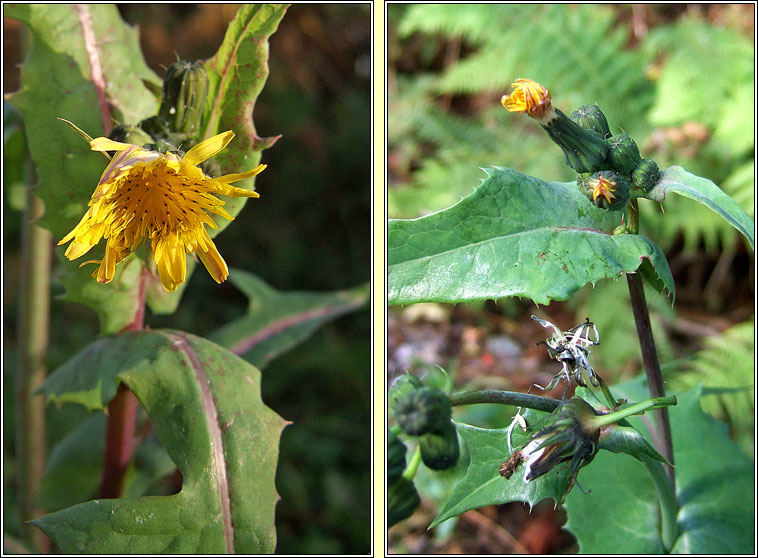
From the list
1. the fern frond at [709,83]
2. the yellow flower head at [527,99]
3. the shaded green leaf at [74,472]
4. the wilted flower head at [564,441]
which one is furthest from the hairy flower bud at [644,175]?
the fern frond at [709,83]

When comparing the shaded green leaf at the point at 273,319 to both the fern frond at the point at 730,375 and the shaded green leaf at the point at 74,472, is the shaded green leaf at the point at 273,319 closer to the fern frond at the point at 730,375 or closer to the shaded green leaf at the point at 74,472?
the shaded green leaf at the point at 74,472

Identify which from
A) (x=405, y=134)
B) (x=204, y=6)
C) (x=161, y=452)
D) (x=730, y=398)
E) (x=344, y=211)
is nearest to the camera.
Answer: (x=161, y=452)

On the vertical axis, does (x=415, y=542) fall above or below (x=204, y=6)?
below

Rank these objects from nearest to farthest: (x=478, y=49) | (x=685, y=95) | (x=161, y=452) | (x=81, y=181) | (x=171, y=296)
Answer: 1. (x=81, y=181)
2. (x=171, y=296)
3. (x=161, y=452)
4. (x=685, y=95)
5. (x=478, y=49)

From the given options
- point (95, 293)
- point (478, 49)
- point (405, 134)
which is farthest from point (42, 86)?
point (478, 49)

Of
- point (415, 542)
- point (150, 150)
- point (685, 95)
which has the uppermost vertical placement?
point (685, 95)

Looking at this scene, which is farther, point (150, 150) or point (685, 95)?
point (685, 95)

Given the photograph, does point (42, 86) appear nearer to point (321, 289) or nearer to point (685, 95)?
point (321, 289)

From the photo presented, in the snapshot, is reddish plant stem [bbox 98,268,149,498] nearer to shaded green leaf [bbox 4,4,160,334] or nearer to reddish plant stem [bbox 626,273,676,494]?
shaded green leaf [bbox 4,4,160,334]
